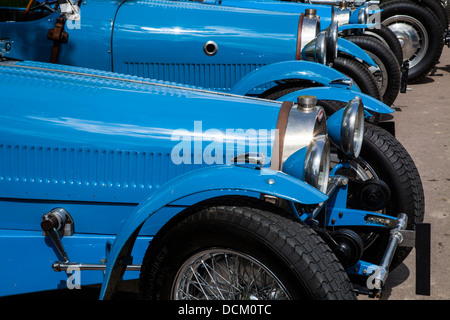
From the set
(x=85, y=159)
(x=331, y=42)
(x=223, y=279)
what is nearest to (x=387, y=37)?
(x=331, y=42)

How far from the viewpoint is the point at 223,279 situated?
7.66 feet

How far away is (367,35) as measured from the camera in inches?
263

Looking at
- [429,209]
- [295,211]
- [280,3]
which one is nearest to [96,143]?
[295,211]

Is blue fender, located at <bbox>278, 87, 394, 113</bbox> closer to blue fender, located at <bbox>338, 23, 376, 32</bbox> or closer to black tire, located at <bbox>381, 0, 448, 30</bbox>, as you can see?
blue fender, located at <bbox>338, 23, 376, 32</bbox>

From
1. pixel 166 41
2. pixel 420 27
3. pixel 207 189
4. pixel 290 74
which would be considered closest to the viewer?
pixel 207 189

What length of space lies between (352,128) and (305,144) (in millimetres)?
310

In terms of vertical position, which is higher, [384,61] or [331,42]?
[331,42]

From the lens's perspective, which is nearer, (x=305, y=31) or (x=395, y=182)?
(x=395, y=182)

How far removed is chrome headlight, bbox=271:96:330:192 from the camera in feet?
7.88

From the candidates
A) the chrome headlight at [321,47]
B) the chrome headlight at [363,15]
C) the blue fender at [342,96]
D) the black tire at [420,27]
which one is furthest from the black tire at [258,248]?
the black tire at [420,27]

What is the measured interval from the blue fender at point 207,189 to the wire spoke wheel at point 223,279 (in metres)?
0.26

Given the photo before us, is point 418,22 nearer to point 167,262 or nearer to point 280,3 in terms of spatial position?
point 280,3

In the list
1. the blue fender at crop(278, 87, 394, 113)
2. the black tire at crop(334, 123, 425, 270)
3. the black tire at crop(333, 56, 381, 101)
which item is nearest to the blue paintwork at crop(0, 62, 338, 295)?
the black tire at crop(334, 123, 425, 270)

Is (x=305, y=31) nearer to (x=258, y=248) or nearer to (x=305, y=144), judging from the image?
(x=305, y=144)
